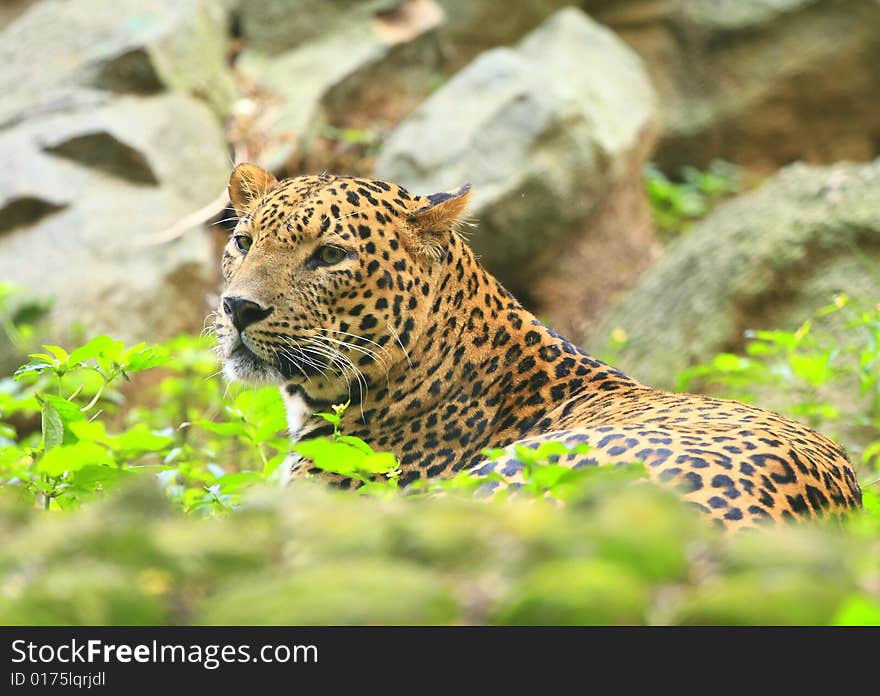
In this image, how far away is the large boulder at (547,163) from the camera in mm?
14367

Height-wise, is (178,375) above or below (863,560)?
above

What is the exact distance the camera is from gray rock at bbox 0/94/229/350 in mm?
12953

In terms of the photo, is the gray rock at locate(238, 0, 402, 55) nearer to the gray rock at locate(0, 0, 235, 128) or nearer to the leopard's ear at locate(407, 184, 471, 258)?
the gray rock at locate(0, 0, 235, 128)

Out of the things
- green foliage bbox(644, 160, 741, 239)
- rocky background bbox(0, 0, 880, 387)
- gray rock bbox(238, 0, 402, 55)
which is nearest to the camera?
rocky background bbox(0, 0, 880, 387)

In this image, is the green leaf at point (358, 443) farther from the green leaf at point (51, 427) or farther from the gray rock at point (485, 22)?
the gray rock at point (485, 22)

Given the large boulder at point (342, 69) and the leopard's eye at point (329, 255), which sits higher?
the large boulder at point (342, 69)

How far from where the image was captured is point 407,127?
15.3 metres

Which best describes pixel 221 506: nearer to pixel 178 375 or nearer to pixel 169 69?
pixel 178 375

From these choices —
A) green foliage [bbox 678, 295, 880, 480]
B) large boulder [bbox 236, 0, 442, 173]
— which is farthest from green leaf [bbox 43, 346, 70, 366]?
large boulder [bbox 236, 0, 442, 173]

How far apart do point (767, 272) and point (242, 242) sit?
6.34 meters

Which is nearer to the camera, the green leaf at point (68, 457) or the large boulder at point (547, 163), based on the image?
the green leaf at point (68, 457)

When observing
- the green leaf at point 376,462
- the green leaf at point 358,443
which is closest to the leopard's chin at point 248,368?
the green leaf at point 358,443
